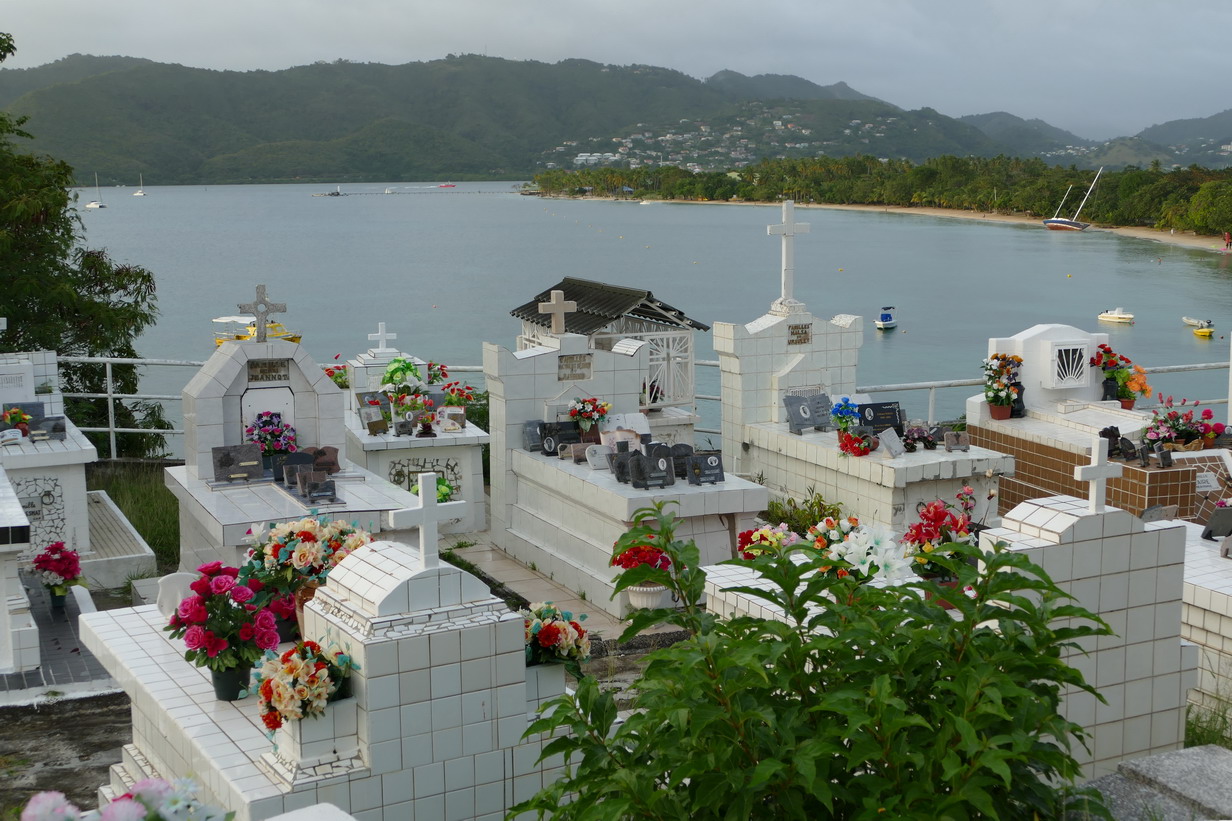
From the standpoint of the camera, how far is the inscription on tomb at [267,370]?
434 inches

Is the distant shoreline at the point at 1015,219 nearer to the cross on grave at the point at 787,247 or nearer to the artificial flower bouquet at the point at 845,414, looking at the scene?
the cross on grave at the point at 787,247

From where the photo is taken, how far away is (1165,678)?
5.93 meters

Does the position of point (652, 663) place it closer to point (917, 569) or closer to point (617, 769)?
point (617, 769)

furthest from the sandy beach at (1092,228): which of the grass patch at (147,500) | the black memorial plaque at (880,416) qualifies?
the grass patch at (147,500)

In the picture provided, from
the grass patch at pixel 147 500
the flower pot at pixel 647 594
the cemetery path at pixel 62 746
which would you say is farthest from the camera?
the grass patch at pixel 147 500

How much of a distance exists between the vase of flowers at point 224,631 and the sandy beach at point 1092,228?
7107 centimetres

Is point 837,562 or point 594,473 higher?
point 837,562

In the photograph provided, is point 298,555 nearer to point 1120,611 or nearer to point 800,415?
point 1120,611

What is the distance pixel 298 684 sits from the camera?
4863 millimetres

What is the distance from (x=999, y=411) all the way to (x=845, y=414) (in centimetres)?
229

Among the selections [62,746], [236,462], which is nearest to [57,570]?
[236,462]

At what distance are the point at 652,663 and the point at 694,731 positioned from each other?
64cm

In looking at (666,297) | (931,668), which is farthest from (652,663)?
(666,297)

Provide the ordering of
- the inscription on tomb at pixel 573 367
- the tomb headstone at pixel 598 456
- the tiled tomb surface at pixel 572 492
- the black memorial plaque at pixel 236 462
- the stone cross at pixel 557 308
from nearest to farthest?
the tiled tomb surface at pixel 572 492, the black memorial plaque at pixel 236 462, the tomb headstone at pixel 598 456, the inscription on tomb at pixel 573 367, the stone cross at pixel 557 308
